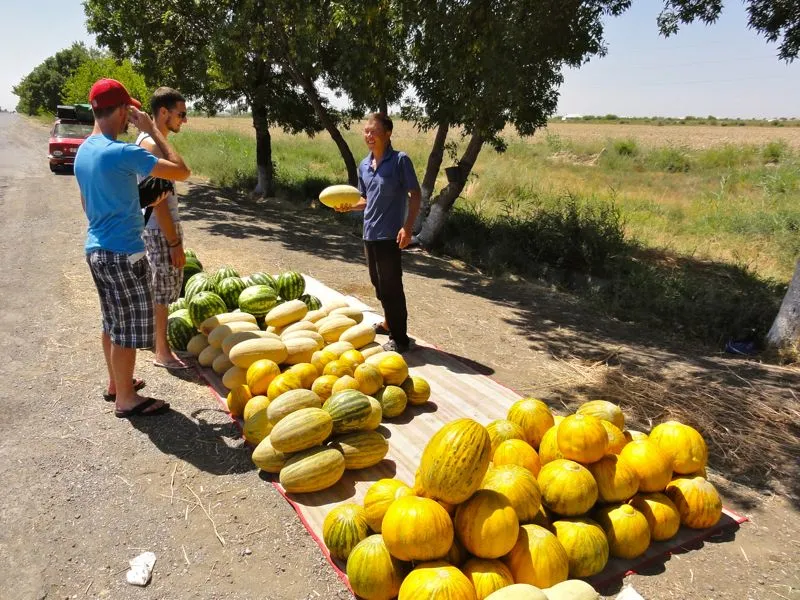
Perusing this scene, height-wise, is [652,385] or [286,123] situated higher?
[286,123]

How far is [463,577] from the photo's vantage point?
2287 mm

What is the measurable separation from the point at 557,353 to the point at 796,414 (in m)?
2.25

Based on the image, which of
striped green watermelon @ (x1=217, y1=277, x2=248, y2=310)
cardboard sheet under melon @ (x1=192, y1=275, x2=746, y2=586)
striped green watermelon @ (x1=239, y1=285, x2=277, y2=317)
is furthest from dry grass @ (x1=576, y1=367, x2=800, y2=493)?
striped green watermelon @ (x1=217, y1=277, x2=248, y2=310)

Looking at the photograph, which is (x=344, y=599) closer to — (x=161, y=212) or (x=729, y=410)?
(x=161, y=212)

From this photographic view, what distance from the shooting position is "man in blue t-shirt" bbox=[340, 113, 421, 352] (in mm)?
4887

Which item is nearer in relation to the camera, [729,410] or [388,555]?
[388,555]

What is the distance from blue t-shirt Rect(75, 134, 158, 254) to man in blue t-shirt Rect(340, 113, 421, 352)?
6.48 feet

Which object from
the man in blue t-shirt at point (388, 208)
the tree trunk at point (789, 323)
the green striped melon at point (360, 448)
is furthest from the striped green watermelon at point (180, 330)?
the tree trunk at point (789, 323)

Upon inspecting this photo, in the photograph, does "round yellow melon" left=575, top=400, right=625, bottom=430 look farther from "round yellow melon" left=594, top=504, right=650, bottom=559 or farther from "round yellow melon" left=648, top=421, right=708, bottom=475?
"round yellow melon" left=594, top=504, right=650, bottom=559

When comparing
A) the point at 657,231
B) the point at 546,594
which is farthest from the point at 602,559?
the point at 657,231

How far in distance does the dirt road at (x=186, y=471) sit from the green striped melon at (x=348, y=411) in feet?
1.94

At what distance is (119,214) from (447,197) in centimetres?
882

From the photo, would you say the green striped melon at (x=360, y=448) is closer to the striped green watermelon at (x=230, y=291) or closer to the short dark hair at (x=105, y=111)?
the striped green watermelon at (x=230, y=291)

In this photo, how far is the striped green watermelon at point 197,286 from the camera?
5531mm
